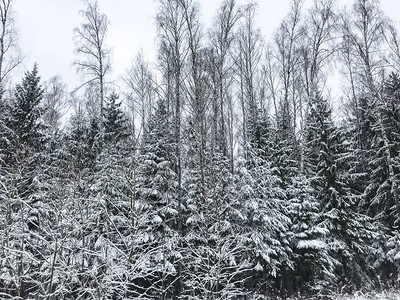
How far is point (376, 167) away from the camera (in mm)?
19172

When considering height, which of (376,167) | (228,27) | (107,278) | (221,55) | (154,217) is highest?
(228,27)

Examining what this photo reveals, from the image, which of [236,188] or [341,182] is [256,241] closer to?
[236,188]

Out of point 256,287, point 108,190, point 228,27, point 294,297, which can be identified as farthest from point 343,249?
point 228,27

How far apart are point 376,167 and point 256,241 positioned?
9.89 meters

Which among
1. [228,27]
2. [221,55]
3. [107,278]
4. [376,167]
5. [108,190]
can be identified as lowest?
[107,278]

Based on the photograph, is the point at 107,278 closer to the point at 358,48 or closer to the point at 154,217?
the point at 154,217

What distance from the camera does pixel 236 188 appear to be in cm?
1533

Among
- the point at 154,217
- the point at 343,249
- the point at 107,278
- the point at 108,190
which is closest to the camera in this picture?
the point at 107,278

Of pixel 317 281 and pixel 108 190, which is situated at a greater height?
pixel 108 190

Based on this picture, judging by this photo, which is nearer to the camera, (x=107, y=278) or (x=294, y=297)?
(x=107, y=278)

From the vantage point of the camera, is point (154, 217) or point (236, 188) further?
point (236, 188)

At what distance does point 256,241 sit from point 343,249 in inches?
181

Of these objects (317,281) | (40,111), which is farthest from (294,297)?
(40,111)

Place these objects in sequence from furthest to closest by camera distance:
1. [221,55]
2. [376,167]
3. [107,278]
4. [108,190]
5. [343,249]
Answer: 1. [376,167]
2. [221,55]
3. [343,249]
4. [108,190]
5. [107,278]
